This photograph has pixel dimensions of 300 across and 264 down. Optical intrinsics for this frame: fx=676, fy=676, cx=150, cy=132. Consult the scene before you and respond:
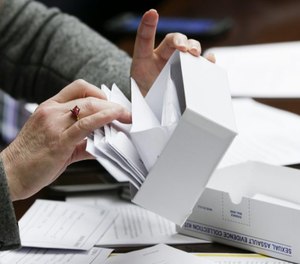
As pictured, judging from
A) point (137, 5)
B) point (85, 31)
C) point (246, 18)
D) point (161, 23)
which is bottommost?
point (85, 31)

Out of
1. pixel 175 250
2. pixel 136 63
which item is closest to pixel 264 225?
pixel 175 250

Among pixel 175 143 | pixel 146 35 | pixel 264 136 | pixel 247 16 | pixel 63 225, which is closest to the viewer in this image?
pixel 175 143

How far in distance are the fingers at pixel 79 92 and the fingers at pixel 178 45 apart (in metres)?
0.12

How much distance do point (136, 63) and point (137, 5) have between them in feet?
5.20

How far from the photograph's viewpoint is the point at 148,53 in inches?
44.2

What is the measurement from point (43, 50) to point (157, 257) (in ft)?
2.23

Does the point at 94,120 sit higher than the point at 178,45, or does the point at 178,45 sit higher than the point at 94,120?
the point at 178,45

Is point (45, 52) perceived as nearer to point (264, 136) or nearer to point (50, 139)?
point (264, 136)

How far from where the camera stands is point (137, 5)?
8.81ft

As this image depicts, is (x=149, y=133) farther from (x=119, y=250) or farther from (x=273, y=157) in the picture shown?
(x=273, y=157)

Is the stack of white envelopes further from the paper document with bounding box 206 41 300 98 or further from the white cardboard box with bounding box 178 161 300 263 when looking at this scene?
the paper document with bounding box 206 41 300 98

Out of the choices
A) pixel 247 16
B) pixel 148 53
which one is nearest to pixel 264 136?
pixel 148 53

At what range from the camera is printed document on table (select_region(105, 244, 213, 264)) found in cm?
86

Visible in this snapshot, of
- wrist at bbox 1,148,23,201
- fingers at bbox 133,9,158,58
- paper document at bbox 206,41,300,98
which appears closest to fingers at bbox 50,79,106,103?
wrist at bbox 1,148,23,201
